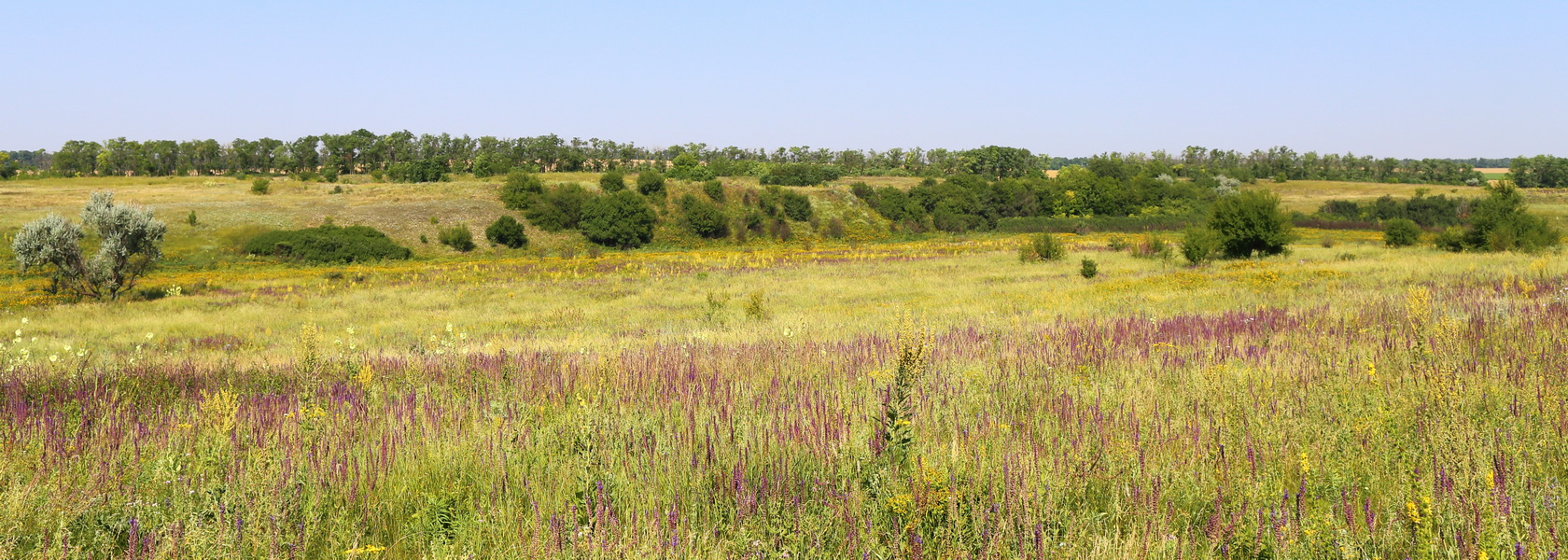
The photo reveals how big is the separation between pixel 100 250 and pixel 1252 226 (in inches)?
1790

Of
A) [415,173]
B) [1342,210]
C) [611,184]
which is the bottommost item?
[1342,210]

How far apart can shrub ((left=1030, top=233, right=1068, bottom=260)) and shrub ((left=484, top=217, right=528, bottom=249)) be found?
41238 mm

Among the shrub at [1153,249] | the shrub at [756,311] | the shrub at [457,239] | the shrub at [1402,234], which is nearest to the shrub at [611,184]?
the shrub at [457,239]

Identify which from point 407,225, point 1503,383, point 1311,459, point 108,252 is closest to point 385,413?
point 1311,459

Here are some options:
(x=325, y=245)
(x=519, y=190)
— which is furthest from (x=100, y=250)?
(x=519, y=190)

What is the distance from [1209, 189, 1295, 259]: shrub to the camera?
113 feet

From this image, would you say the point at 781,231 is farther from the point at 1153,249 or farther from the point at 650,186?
the point at 1153,249

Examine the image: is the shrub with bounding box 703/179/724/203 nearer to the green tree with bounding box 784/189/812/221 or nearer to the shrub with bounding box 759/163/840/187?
the green tree with bounding box 784/189/812/221

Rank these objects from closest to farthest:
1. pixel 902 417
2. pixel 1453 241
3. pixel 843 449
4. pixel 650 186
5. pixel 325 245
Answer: pixel 843 449, pixel 902 417, pixel 1453 241, pixel 325 245, pixel 650 186

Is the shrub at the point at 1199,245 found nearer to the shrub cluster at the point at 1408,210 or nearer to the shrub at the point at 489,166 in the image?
the shrub cluster at the point at 1408,210

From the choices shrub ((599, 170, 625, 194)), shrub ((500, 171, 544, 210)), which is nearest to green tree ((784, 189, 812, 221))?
shrub ((599, 170, 625, 194))

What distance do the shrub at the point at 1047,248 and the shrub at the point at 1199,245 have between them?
20.5ft

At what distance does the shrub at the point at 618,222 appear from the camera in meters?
69.2

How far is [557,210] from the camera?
2825 inches
